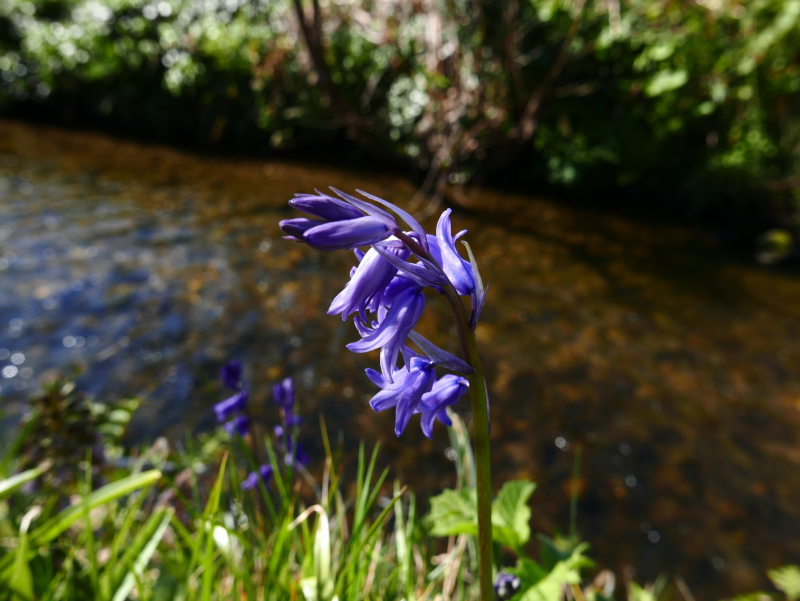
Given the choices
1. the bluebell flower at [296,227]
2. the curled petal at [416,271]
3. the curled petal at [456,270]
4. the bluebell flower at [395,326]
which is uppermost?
the bluebell flower at [296,227]

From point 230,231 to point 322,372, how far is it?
297cm

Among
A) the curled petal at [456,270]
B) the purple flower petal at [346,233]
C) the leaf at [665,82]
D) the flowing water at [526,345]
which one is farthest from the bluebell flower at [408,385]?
the leaf at [665,82]

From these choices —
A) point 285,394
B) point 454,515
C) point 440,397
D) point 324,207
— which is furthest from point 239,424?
point 324,207

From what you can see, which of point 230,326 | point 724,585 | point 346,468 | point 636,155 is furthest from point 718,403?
point 636,155

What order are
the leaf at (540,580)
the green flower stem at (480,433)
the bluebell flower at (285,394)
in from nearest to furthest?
the green flower stem at (480,433) < the leaf at (540,580) < the bluebell flower at (285,394)

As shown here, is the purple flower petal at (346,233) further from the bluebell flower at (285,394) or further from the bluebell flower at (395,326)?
the bluebell flower at (285,394)

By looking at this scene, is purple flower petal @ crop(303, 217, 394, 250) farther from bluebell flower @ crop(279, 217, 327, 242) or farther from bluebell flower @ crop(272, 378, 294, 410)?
bluebell flower @ crop(272, 378, 294, 410)

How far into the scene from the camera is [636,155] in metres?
7.85

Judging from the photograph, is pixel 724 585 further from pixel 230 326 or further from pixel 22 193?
pixel 22 193

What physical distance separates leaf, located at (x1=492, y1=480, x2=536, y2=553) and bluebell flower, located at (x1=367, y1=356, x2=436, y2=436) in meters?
0.51

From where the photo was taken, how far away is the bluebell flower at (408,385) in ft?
2.98

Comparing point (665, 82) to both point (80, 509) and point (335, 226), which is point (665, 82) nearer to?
point (335, 226)

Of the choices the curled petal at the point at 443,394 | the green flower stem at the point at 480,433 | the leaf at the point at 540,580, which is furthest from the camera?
the leaf at the point at 540,580

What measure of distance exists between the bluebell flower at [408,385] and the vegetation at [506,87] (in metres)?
6.83
